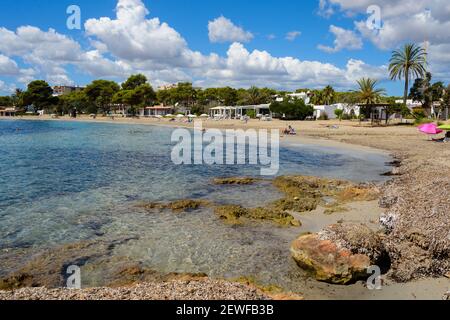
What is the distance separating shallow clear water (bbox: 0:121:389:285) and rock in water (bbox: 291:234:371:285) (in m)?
0.57

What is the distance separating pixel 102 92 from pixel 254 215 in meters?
114

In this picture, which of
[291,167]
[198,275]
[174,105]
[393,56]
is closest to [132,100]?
[174,105]

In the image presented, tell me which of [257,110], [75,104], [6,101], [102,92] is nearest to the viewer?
[257,110]

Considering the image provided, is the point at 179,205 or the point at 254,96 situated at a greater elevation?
the point at 254,96

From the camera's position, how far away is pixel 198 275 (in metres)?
7.95

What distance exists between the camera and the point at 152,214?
42.9 ft

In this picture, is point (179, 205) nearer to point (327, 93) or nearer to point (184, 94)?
point (327, 93)

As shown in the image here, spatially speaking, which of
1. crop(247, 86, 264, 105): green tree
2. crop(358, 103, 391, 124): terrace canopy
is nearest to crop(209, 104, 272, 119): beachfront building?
crop(247, 86, 264, 105): green tree

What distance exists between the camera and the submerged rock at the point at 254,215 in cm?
1196

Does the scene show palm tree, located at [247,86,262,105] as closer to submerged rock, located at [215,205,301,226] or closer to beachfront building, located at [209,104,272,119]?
beachfront building, located at [209,104,272,119]

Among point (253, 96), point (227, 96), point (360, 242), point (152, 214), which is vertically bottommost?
point (152, 214)

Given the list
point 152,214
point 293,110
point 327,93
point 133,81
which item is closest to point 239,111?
point 327,93

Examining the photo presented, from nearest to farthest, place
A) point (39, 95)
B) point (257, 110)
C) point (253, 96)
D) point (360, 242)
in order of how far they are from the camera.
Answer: point (360, 242) < point (257, 110) < point (253, 96) < point (39, 95)
